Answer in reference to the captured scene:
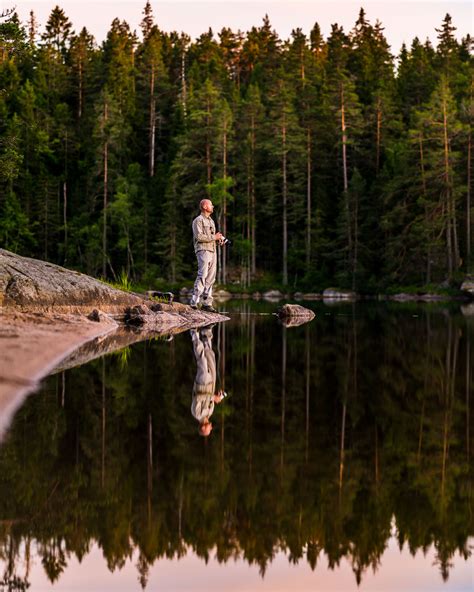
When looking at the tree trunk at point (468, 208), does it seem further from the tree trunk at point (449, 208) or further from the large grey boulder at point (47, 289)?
the large grey boulder at point (47, 289)

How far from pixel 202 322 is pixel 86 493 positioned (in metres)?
15.9

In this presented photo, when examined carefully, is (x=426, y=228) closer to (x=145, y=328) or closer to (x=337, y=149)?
(x=337, y=149)

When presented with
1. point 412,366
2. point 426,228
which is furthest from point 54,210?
point 412,366

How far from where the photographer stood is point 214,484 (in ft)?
14.1

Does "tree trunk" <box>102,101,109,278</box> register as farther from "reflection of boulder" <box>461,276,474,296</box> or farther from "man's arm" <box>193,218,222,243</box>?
"man's arm" <box>193,218,222,243</box>

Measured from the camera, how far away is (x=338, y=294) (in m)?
56.2

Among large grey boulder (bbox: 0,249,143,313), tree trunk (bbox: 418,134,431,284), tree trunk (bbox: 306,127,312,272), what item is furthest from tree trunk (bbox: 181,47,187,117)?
large grey boulder (bbox: 0,249,143,313)

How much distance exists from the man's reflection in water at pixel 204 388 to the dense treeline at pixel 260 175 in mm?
38627

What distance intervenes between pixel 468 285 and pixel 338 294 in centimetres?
935

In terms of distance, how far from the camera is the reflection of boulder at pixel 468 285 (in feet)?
165

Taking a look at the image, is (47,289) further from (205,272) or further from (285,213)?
(285,213)

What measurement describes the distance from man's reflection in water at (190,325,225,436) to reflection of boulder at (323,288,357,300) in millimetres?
42325

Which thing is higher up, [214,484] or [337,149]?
[337,149]

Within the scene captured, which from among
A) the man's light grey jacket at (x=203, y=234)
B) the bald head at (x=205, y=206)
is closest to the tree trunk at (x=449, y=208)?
the man's light grey jacket at (x=203, y=234)
